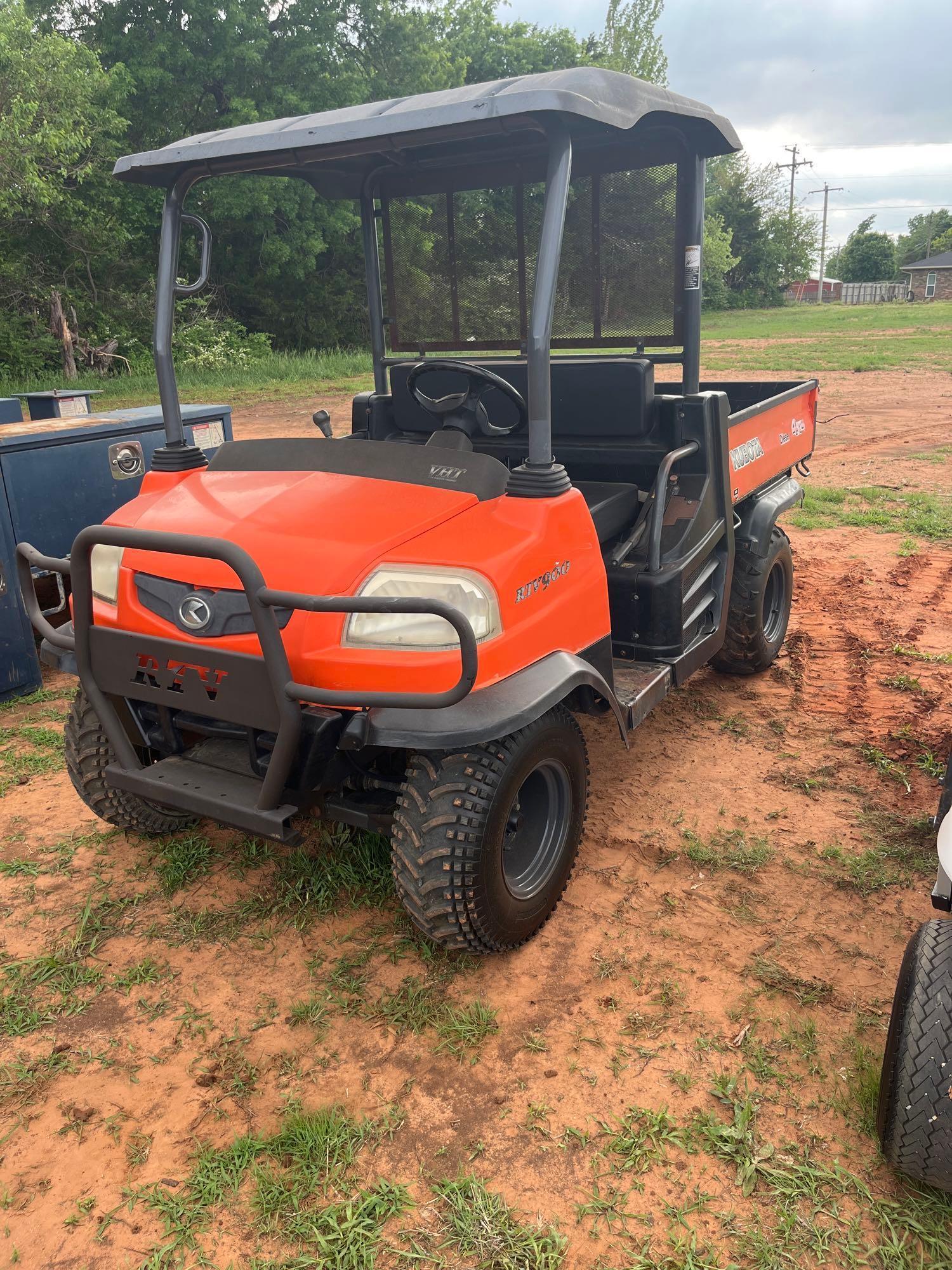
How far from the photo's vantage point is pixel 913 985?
2.05 meters

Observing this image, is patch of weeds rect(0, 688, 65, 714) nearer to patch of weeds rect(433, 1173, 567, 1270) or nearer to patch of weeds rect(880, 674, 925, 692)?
patch of weeds rect(433, 1173, 567, 1270)

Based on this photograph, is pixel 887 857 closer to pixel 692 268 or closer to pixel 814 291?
pixel 692 268

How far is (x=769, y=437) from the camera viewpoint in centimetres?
452

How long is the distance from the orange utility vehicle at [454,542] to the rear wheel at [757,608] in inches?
15.3

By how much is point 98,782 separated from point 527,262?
2.55 meters

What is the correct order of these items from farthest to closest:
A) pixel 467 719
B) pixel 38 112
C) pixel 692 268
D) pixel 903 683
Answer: pixel 38 112 < pixel 903 683 < pixel 692 268 < pixel 467 719

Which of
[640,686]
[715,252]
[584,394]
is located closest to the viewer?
[640,686]

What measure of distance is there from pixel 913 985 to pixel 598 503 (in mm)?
2010

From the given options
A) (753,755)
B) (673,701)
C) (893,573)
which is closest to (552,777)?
(753,755)

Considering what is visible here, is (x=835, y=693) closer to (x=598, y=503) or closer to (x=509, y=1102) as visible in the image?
(x=598, y=503)

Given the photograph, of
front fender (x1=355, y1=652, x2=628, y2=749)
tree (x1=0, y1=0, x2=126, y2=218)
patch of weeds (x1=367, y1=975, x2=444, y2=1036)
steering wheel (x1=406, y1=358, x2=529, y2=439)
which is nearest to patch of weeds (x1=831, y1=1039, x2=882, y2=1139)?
patch of weeds (x1=367, y1=975, x2=444, y2=1036)

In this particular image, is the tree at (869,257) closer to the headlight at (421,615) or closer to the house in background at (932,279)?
the house in background at (932,279)

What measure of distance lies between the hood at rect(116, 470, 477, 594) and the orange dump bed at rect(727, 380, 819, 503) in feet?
5.71

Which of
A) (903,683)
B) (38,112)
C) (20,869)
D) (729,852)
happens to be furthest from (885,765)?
(38,112)
